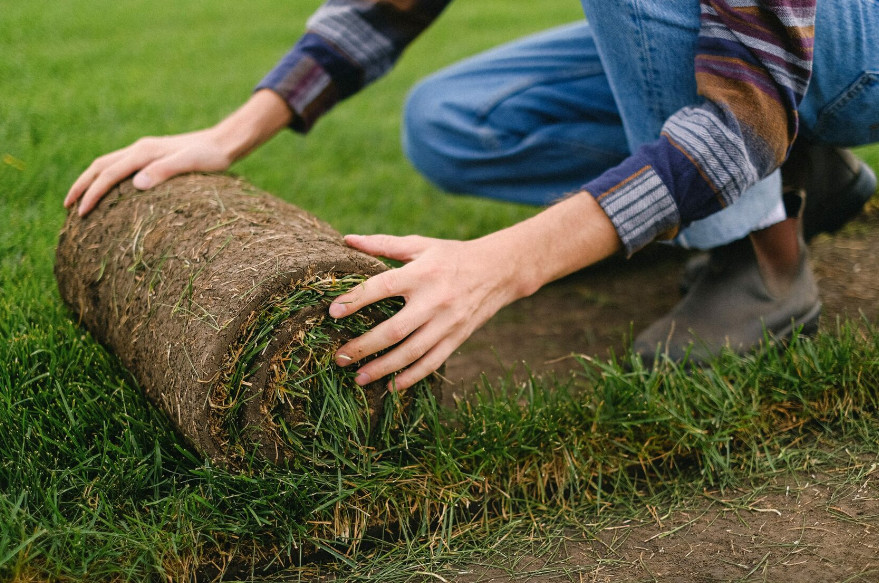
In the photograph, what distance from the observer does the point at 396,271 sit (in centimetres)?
154

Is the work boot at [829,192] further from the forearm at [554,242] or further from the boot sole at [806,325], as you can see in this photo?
the forearm at [554,242]

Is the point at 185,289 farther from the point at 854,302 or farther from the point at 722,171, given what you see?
the point at 854,302

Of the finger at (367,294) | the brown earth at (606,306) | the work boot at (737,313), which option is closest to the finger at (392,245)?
the finger at (367,294)

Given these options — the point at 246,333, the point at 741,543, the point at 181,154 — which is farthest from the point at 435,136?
the point at 741,543

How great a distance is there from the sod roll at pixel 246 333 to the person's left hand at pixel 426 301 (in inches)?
2.2

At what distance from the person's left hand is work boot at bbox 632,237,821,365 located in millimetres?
699

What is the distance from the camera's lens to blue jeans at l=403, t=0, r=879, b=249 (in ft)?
6.06

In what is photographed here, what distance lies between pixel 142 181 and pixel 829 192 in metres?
2.10

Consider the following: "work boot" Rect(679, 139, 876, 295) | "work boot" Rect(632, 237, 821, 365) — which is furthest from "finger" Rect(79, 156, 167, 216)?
"work boot" Rect(679, 139, 876, 295)

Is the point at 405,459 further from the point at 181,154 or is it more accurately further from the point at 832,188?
the point at 832,188

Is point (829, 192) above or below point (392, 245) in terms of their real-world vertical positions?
below

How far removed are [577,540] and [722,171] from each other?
2.75ft

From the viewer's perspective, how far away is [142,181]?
203cm

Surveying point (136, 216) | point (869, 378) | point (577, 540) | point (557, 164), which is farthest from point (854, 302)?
point (136, 216)
